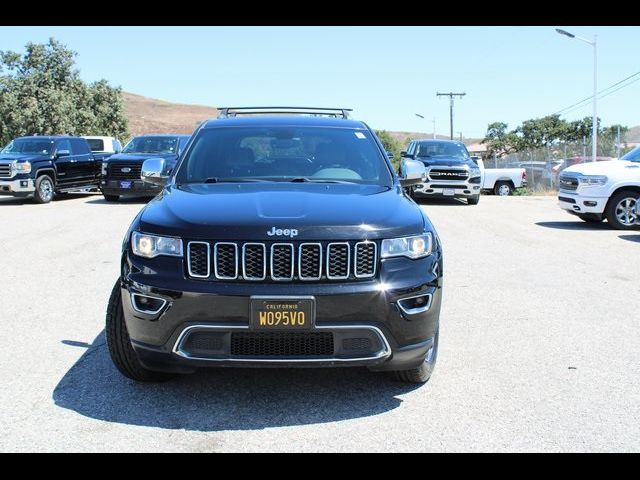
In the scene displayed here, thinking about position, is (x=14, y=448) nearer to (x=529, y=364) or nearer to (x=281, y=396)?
(x=281, y=396)

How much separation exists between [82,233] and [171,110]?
412 feet

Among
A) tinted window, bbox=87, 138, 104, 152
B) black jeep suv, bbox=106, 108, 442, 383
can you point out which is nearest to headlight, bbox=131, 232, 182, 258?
black jeep suv, bbox=106, 108, 442, 383

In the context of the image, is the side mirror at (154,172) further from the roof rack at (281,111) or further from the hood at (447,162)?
the hood at (447,162)

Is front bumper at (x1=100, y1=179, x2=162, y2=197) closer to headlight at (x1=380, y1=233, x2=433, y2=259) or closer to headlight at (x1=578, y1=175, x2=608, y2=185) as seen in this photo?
headlight at (x1=578, y1=175, x2=608, y2=185)

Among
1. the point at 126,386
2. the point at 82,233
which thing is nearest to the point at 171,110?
the point at 82,233

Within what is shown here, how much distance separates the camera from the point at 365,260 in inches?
159

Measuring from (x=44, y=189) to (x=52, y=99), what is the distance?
2729cm

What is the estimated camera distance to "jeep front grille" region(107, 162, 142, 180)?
63.3 feet

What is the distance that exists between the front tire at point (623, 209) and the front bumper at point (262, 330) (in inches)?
427

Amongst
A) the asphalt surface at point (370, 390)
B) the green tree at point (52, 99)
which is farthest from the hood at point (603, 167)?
the green tree at point (52, 99)

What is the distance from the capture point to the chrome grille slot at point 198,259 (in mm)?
3984

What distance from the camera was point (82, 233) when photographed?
41.8ft
